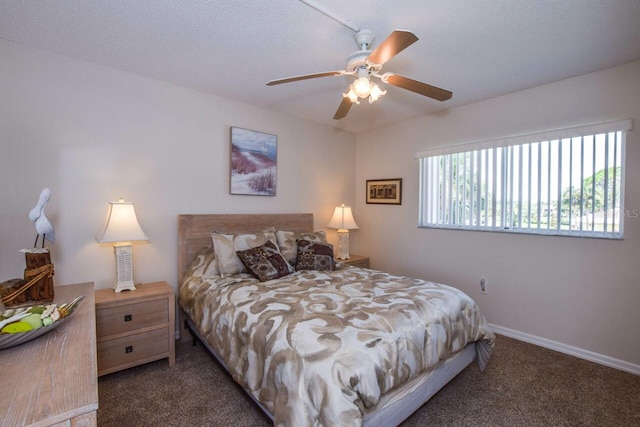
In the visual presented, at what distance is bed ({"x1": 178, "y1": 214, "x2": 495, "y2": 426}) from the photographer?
4.37 feet

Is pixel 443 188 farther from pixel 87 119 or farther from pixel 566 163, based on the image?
pixel 87 119

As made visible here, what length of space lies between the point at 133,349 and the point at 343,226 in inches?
102

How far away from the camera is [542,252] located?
2.83 m

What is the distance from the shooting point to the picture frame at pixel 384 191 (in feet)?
13.1

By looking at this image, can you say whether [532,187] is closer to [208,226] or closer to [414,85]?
[414,85]

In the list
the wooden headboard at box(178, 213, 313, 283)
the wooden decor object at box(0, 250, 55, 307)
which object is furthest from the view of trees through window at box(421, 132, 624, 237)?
the wooden decor object at box(0, 250, 55, 307)

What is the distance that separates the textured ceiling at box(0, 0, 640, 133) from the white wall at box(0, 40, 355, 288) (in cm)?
21

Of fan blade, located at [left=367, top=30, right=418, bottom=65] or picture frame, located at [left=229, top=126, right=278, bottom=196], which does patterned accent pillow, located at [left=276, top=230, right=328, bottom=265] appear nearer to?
picture frame, located at [left=229, top=126, right=278, bottom=196]

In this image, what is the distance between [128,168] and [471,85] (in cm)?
332

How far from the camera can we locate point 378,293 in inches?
87.0

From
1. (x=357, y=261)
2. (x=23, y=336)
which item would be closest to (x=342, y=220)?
(x=357, y=261)

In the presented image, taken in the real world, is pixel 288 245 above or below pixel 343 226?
below

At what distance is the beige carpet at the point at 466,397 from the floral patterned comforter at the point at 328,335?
0.92 ft

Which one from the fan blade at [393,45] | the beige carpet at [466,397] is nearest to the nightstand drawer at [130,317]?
the beige carpet at [466,397]
